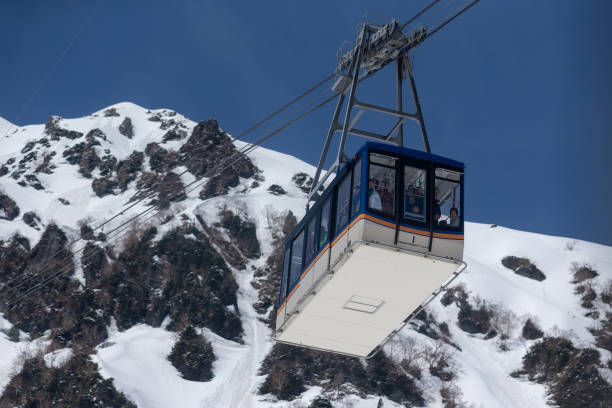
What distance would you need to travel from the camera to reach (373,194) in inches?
680

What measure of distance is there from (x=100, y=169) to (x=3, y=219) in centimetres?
3672

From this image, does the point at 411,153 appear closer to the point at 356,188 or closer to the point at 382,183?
the point at 382,183

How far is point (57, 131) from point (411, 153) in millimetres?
179672

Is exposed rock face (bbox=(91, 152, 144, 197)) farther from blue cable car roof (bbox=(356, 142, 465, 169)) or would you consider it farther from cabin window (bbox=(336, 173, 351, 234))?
blue cable car roof (bbox=(356, 142, 465, 169))

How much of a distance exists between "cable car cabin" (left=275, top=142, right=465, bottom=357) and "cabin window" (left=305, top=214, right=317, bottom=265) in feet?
0.21

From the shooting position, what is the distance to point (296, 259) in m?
21.7

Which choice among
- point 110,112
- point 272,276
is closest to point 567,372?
point 272,276

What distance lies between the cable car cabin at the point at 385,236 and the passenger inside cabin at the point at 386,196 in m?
0.03

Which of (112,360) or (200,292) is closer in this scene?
(112,360)

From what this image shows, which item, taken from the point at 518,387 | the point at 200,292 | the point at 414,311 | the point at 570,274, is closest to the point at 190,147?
the point at 200,292

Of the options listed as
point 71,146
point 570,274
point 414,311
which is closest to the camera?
point 414,311

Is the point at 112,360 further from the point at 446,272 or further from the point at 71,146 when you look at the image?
the point at 71,146

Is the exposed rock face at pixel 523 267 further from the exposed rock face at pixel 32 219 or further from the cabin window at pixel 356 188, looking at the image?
the cabin window at pixel 356 188

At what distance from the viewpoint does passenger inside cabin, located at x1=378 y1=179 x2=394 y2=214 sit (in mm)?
17297
